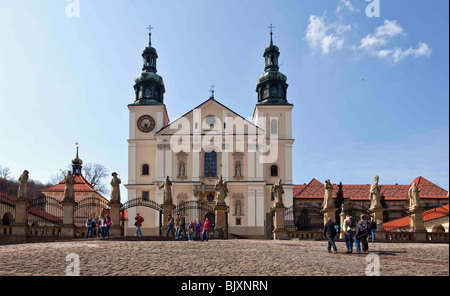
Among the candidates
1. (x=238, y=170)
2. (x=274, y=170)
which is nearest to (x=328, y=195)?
(x=238, y=170)

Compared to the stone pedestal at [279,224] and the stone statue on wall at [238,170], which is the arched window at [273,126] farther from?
the stone pedestal at [279,224]

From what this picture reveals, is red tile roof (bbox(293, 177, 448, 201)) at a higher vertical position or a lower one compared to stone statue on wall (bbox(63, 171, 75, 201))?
higher

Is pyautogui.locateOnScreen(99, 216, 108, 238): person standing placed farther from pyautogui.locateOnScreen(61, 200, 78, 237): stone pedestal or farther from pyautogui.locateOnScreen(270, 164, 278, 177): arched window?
pyautogui.locateOnScreen(270, 164, 278, 177): arched window

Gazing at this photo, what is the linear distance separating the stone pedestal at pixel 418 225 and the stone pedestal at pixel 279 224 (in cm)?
616

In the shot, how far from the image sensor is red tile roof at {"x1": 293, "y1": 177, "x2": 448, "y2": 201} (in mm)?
63500

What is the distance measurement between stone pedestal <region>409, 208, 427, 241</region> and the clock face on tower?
2979 cm

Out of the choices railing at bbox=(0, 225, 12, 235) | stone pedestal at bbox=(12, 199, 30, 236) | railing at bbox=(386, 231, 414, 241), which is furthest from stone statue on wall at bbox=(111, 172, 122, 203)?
railing at bbox=(386, 231, 414, 241)

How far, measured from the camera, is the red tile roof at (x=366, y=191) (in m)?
63.5

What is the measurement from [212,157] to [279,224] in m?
21.8

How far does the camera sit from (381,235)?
21641 mm
